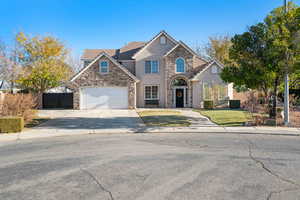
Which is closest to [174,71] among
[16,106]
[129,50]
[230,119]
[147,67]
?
[147,67]

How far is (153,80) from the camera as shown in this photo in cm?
2434

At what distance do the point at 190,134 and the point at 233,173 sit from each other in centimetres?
540

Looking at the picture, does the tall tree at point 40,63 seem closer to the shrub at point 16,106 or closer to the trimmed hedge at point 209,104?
the shrub at point 16,106

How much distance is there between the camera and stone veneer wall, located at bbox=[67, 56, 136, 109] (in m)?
22.1

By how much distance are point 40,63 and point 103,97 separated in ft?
33.6

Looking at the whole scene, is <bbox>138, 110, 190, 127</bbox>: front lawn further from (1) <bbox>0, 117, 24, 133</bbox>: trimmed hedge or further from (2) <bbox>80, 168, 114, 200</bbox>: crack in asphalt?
(2) <bbox>80, 168, 114, 200</bbox>: crack in asphalt

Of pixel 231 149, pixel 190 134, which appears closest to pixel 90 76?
pixel 190 134

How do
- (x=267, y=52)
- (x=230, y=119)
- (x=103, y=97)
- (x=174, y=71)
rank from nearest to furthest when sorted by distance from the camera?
(x=267, y=52) → (x=230, y=119) → (x=103, y=97) → (x=174, y=71)

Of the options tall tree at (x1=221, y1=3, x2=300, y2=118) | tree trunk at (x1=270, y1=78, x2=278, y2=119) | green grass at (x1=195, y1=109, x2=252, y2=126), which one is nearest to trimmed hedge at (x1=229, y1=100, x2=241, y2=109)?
green grass at (x1=195, y1=109, x2=252, y2=126)

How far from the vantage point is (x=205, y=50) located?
43.6 meters

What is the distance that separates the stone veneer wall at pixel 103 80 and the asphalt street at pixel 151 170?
1388 centimetres

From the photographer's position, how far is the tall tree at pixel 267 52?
11820 millimetres

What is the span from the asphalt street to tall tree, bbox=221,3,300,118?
17.7ft

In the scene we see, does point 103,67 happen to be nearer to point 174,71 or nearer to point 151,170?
point 174,71
